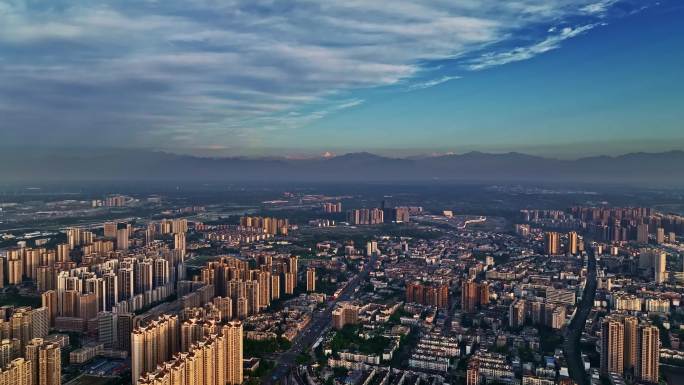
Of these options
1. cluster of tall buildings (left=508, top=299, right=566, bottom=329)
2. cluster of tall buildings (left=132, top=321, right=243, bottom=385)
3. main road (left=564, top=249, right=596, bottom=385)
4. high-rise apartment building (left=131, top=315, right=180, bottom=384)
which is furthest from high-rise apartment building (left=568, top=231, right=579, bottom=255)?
high-rise apartment building (left=131, top=315, right=180, bottom=384)

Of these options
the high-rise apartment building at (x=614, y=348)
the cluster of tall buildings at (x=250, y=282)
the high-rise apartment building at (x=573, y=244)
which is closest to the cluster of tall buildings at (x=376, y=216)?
the high-rise apartment building at (x=573, y=244)

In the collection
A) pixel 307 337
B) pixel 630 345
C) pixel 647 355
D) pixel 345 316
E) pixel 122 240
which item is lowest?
pixel 307 337

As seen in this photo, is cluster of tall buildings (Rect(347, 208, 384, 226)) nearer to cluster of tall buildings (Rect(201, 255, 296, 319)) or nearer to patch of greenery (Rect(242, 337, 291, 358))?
cluster of tall buildings (Rect(201, 255, 296, 319))

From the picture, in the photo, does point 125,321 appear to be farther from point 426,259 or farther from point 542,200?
point 542,200

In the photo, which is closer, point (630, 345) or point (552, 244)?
point (630, 345)

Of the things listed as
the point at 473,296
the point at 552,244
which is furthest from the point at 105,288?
the point at 552,244

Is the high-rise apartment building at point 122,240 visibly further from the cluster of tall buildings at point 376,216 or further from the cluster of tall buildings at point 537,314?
the cluster of tall buildings at point 537,314

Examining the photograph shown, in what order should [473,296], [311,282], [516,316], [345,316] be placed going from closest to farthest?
1. [516,316]
2. [345,316]
3. [473,296]
4. [311,282]

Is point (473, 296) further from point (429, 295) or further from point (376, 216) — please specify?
point (376, 216)
